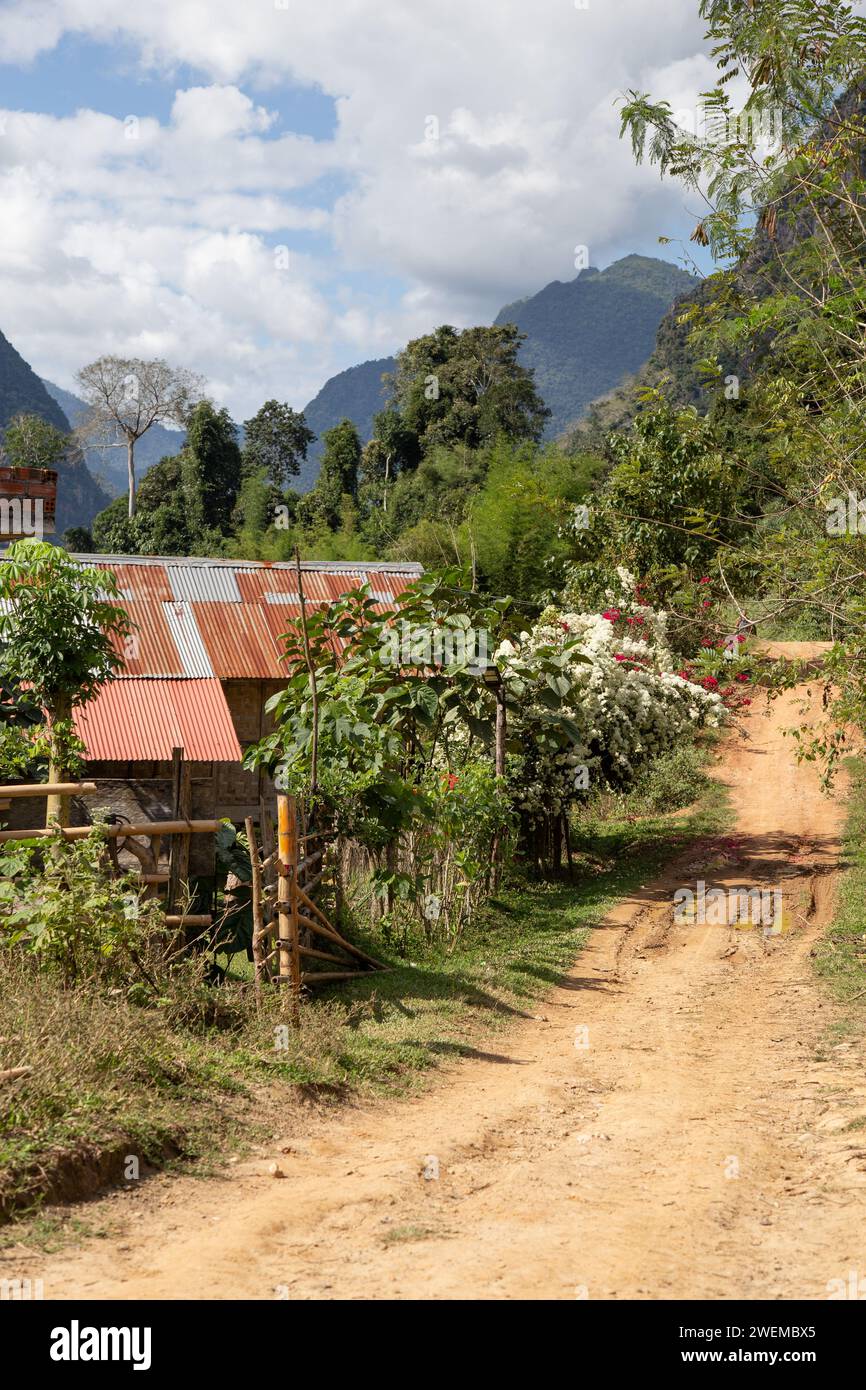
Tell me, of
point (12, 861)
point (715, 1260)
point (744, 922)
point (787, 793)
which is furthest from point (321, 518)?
point (715, 1260)

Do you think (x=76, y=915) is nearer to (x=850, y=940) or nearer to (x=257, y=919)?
(x=257, y=919)

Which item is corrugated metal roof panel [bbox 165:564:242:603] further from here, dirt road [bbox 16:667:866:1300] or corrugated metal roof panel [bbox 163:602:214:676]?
dirt road [bbox 16:667:866:1300]

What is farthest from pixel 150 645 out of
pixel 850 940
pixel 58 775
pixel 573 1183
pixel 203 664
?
pixel 573 1183

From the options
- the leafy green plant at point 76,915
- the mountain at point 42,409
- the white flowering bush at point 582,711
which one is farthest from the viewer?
the mountain at point 42,409

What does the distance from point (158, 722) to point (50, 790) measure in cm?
786

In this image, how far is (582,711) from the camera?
13.2m

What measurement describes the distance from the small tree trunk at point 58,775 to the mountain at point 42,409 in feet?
357

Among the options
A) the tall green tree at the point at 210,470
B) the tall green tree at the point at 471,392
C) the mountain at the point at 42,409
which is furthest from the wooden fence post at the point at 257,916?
the mountain at the point at 42,409

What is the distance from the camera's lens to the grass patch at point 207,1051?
17.3 ft

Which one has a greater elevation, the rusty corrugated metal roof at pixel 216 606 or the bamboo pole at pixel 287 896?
the rusty corrugated metal roof at pixel 216 606

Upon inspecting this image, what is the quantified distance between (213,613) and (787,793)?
28.6 ft

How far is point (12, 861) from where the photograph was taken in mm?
6949

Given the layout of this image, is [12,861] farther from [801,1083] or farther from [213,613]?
[213,613]

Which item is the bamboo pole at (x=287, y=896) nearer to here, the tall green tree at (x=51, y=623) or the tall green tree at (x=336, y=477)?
the tall green tree at (x=51, y=623)
